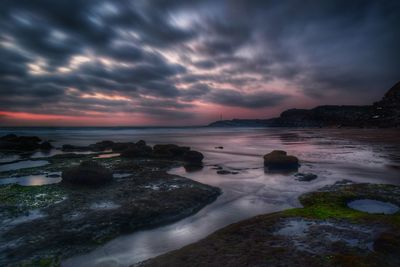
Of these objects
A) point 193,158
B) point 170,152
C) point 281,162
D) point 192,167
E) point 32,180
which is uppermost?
point 170,152

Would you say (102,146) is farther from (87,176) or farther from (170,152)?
(87,176)

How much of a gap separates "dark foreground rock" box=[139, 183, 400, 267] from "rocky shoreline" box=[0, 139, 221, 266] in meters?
2.84

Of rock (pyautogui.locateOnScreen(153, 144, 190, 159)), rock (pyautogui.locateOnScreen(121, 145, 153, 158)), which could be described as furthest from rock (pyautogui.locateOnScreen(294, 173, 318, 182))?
rock (pyautogui.locateOnScreen(121, 145, 153, 158))

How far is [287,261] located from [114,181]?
40.1 ft

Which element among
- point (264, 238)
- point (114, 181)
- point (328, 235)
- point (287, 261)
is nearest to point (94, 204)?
point (114, 181)

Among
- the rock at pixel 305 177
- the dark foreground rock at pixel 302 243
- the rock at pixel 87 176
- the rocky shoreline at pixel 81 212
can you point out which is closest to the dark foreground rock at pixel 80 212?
the rocky shoreline at pixel 81 212

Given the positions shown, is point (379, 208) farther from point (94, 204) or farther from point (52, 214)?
point (52, 214)

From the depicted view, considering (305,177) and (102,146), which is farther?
(102,146)

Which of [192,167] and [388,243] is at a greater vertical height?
[388,243]

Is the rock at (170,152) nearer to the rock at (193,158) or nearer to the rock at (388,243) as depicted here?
the rock at (193,158)

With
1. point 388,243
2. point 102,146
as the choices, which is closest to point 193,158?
point 388,243

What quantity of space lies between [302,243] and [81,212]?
8241 millimetres

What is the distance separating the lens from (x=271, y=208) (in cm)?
1066

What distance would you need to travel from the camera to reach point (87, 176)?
14.3 m
